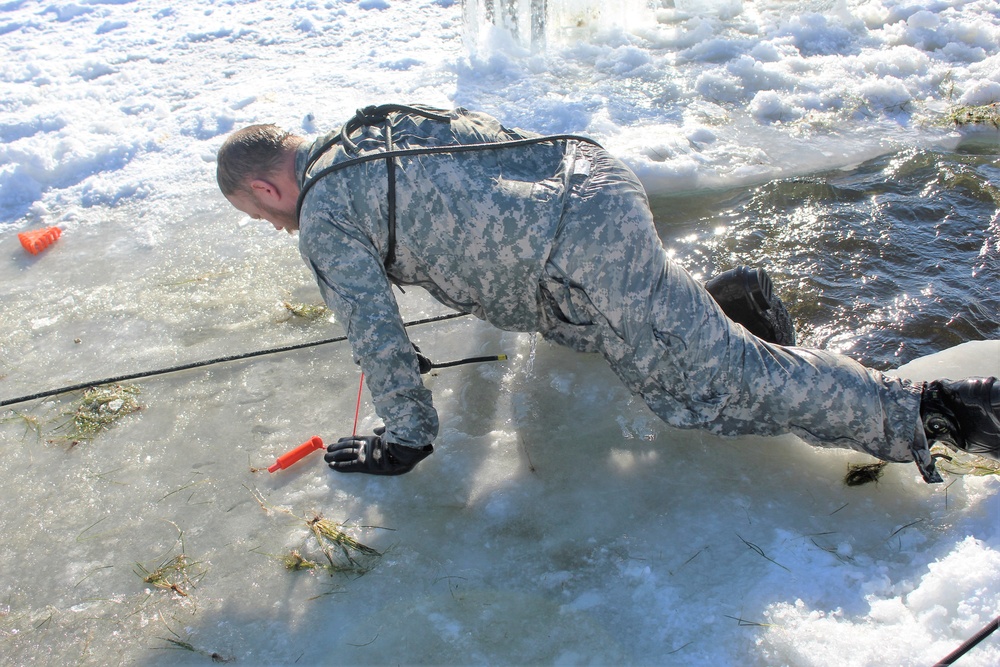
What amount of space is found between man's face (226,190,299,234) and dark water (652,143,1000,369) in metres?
2.12

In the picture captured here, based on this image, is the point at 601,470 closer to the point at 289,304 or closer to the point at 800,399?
the point at 800,399

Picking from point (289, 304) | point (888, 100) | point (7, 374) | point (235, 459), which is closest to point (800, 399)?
point (235, 459)

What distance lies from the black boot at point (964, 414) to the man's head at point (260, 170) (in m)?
2.25

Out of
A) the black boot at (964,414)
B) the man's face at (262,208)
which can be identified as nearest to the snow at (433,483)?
the black boot at (964,414)

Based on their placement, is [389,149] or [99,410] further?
[99,410]

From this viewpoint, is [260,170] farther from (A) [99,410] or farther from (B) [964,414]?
(B) [964,414]

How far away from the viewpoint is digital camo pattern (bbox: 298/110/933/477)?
91.1 inches

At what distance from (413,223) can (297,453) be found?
3.44 ft

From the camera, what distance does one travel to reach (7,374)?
3338 mm

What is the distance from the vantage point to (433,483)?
2.68m

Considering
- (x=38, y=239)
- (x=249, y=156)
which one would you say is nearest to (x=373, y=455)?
(x=249, y=156)

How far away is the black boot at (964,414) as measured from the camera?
2.26m

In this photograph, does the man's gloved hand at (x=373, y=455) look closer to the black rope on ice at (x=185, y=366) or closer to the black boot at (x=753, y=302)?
the black rope on ice at (x=185, y=366)

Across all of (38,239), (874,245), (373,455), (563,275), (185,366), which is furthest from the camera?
(38,239)
